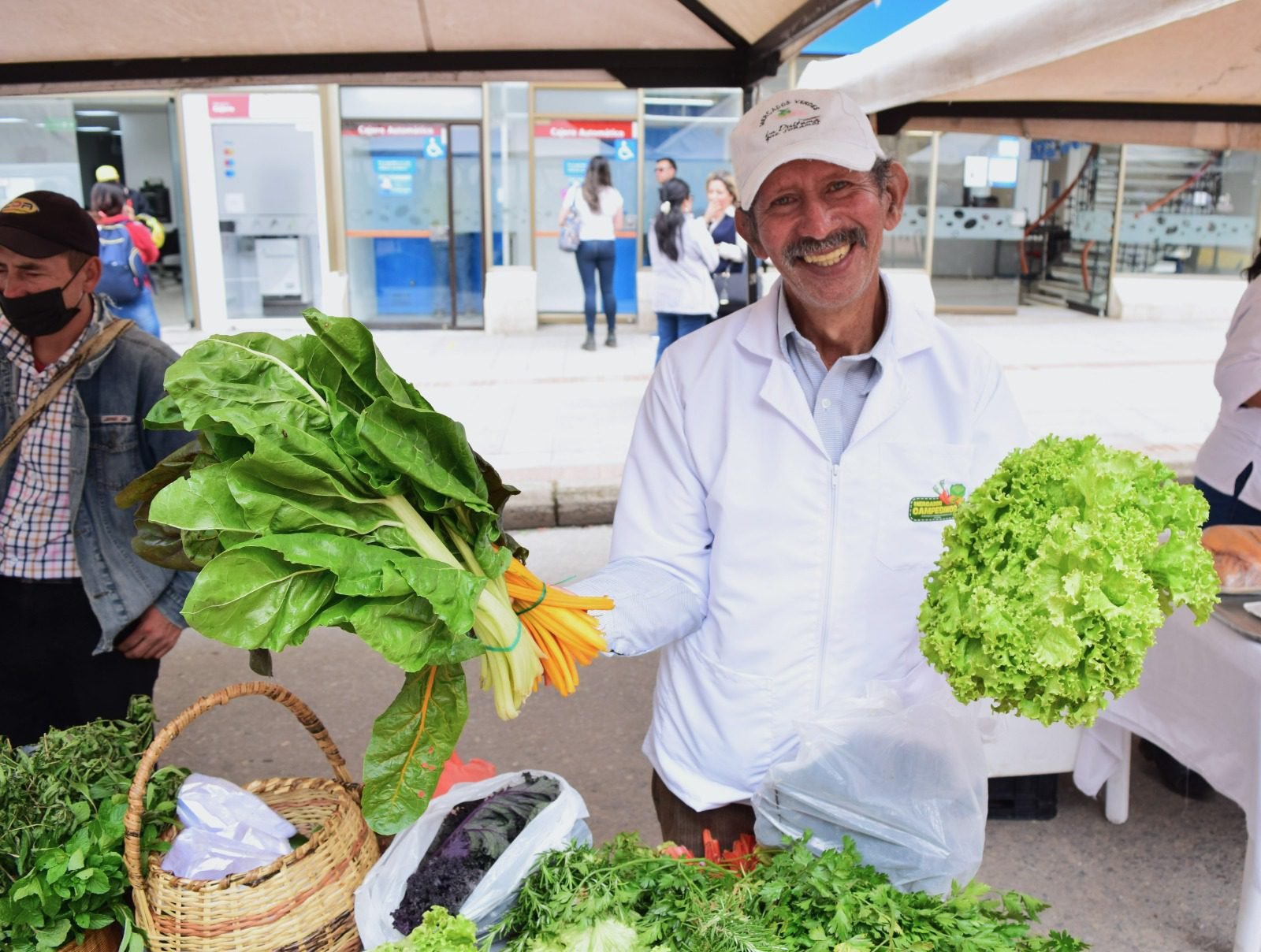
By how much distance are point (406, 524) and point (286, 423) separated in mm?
252

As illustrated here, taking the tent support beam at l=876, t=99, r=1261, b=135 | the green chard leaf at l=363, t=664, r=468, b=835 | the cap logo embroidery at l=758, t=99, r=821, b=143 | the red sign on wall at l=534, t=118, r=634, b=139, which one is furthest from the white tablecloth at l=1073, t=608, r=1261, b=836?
the red sign on wall at l=534, t=118, r=634, b=139

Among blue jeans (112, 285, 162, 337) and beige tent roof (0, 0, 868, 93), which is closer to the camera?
beige tent roof (0, 0, 868, 93)

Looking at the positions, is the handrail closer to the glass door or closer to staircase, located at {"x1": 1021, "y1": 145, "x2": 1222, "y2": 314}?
staircase, located at {"x1": 1021, "y1": 145, "x2": 1222, "y2": 314}

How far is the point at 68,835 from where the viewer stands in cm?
220

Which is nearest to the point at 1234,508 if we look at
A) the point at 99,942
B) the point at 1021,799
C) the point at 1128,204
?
the point at 1021,799

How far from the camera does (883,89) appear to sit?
4.21m

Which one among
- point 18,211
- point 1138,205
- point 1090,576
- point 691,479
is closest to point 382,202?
point 1138,205

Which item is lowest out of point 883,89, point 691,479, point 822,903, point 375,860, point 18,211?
point 375,860

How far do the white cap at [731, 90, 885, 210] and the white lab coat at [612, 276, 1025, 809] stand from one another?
0.33 m

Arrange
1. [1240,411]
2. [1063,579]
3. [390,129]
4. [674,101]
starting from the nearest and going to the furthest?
[1063,579], [1240,411], [390,129], [674,101]

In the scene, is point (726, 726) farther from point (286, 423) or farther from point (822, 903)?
point (286, 423)

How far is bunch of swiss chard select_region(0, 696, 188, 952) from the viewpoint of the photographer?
6.83ft

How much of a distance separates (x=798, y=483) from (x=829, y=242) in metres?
0.51

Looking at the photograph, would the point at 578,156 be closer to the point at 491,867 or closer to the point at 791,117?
the point at 791,117
